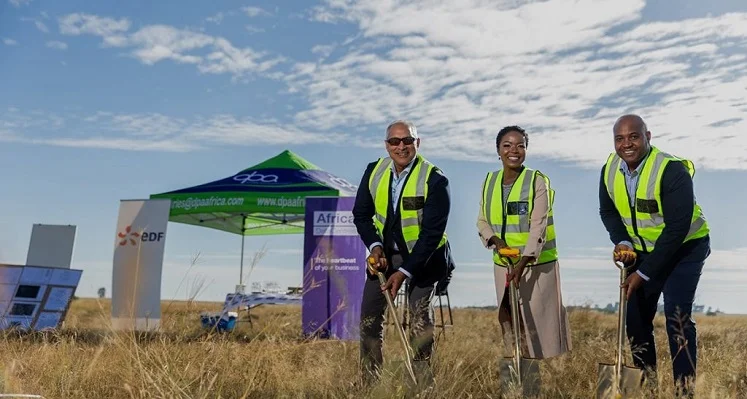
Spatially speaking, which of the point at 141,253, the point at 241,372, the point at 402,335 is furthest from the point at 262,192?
the point at 402,335

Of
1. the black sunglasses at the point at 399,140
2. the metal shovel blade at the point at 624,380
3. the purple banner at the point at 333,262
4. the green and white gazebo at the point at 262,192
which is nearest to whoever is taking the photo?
the metal shovel blade at the point at 624,380

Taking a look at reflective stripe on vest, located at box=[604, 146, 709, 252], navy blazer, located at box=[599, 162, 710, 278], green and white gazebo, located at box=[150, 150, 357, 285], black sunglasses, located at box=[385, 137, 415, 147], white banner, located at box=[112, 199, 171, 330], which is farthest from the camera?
green and white gazebo, located at box=[150, 150, 357, 285]

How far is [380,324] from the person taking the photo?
4.45 m

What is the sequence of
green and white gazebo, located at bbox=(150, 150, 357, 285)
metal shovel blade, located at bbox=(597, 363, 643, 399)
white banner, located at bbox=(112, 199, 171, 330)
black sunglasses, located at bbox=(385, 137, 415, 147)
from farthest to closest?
green and white gazebo, located at bbox=(150, 150, 357, 285) → white banner, located at bbox=(112, 199, 171, 330) → black sunglasses, located at bbox=(385, 137, 415, 147) → metal shovel blade, located at bbox=(597, 363, 643, 399)

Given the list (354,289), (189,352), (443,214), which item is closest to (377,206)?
(443,214)

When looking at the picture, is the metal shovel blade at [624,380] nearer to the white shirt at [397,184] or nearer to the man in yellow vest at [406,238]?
the man in yellow vest at [406,238]

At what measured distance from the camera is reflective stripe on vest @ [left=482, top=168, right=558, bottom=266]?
4.24 meters

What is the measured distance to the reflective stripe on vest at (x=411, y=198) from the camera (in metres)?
4.33

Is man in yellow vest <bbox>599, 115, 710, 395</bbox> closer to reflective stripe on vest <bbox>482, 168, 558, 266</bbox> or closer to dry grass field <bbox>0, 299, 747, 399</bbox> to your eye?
dry grass field <bbox>0, 299, 747, 399</bbox>

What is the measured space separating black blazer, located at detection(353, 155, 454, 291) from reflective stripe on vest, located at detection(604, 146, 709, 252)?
961 mm

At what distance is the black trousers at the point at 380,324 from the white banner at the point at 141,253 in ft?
22.3

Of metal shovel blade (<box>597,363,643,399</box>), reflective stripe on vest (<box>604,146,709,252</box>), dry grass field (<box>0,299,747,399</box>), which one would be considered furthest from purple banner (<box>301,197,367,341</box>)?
metal shovel blade (<box>597,363,643,399</box>)

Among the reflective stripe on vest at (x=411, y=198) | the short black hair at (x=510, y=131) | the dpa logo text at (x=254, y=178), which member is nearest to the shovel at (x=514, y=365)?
the reflective stripe on vest at (x=411, y=198)

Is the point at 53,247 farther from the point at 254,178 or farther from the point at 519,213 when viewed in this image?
the point at 519,213
